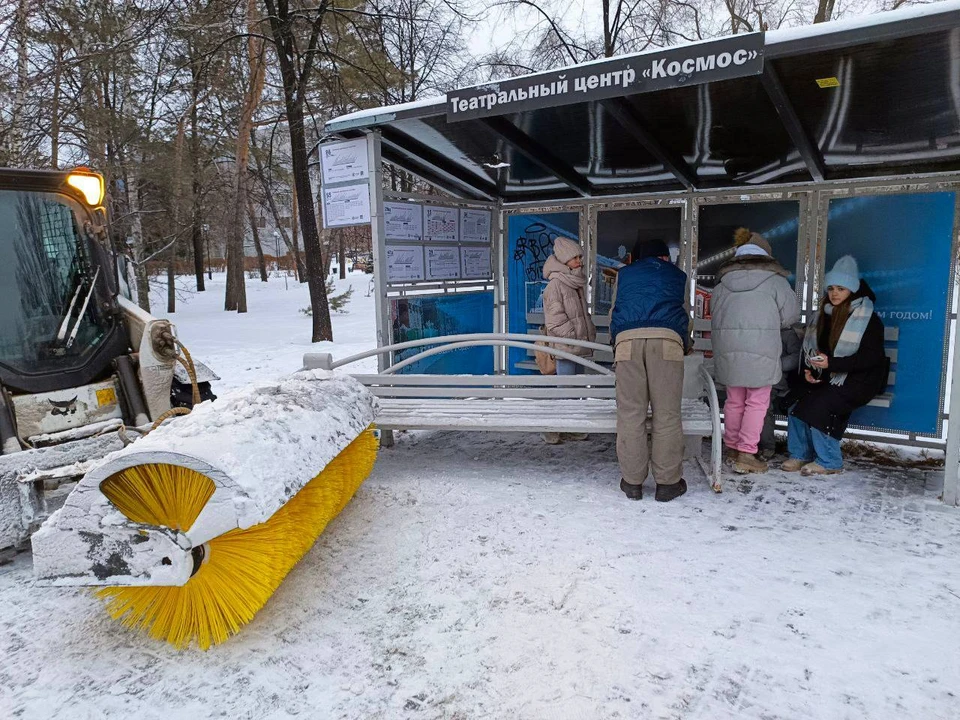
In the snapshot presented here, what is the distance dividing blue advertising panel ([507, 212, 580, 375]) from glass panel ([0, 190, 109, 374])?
13.8ft

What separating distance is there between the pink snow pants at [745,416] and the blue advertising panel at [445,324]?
270 centimetres

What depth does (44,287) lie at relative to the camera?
13.7ft

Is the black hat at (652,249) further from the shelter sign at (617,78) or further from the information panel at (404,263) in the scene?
the information panel at (404,263)

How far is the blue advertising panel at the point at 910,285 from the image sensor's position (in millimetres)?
5023

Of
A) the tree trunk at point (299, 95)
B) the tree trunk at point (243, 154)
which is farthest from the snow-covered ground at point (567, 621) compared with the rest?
the tree trunk at point (243, 154)

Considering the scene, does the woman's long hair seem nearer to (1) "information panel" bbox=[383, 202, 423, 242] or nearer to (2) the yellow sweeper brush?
(1) "information panel" bbox=[383, 202, 423, 242]

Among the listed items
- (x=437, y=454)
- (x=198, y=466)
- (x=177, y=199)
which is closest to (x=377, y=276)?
(x=437, y=454)

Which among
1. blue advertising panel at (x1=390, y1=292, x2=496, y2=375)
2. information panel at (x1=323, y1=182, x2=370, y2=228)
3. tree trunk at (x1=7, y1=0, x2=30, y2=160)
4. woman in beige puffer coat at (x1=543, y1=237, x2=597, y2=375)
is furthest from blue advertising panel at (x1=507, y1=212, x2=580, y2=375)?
tree trunk at (x1=7, y1=0, x2=30, y2=160)

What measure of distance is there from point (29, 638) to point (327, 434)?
1578mm

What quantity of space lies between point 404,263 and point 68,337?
2.74 m

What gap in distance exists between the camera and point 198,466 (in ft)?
8.05

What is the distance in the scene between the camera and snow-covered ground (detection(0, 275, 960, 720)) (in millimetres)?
2424

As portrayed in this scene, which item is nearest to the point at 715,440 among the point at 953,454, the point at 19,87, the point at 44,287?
the point at 953,454

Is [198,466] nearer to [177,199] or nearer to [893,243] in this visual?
[893,243]
